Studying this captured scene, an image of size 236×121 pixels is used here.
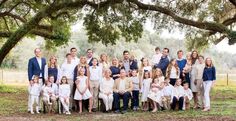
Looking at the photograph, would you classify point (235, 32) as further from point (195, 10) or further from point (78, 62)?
point (78, 62)

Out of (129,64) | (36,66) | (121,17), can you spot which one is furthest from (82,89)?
(121,17)

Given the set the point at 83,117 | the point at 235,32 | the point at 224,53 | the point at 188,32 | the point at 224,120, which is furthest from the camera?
the point at 224,53

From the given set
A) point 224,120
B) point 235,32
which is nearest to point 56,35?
point 235,32

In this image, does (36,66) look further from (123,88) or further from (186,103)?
(186,103)

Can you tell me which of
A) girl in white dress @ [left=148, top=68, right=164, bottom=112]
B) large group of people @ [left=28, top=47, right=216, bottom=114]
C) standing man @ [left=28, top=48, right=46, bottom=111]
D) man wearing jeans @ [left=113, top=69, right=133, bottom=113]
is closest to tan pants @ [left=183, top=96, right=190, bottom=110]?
large group of people @ [left=28, top=47, right=216, bottom=114]

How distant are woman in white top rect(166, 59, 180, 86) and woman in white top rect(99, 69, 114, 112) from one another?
165 centimetres

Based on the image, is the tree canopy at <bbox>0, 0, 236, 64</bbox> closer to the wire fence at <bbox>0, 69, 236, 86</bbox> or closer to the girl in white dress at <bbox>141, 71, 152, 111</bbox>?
the girl in white dress at <bbox>141, 71, 152, 111</bbox>

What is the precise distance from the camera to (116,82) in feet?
47.3

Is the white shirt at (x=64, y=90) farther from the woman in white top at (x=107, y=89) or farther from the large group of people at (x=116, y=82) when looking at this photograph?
the woman in white top at (x=107, y=89)

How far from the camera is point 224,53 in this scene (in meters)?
80.7

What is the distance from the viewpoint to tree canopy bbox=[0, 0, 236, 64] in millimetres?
19391

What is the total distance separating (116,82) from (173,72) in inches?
65.4

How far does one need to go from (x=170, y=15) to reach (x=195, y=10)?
10.8 ft

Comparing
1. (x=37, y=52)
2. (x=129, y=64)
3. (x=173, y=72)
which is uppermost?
(x=37, y=52)
